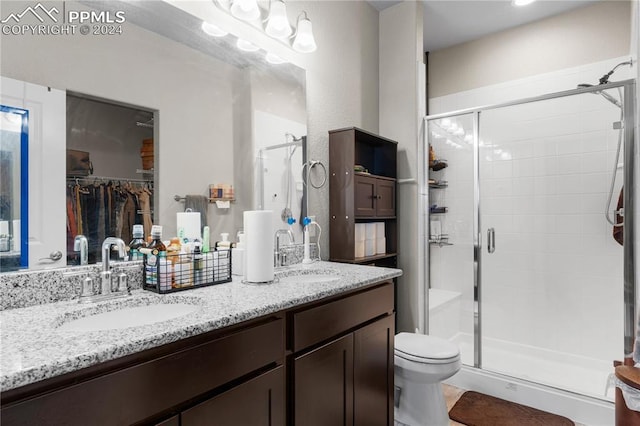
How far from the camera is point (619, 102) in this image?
2.28m

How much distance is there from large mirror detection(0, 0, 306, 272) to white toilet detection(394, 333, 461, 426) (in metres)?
1.04

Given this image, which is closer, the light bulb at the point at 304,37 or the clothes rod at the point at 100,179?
the clothes rod at the point at 100,179

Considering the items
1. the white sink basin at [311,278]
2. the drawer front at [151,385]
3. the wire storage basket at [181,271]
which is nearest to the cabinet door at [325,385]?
the drawer front at [151,385]

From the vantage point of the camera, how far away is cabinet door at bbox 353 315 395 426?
5.09ft

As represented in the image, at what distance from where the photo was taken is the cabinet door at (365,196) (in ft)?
7.41

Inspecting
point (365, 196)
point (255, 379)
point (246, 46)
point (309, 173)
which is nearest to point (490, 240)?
point (365, 196)

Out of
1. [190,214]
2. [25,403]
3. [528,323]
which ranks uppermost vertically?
[190,214]

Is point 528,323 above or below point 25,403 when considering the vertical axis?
below

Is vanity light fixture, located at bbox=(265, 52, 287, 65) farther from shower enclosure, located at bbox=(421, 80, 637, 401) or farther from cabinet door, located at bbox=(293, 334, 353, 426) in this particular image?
cabinet door, located at bbox=(293, 334, 353, 426)

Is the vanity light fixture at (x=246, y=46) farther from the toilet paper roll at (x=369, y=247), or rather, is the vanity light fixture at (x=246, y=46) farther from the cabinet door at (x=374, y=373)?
the cabinet door at (x=374, y=373)

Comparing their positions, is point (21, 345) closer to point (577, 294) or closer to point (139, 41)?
point (139, 41)

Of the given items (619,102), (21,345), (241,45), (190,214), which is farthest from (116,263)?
(619,102)

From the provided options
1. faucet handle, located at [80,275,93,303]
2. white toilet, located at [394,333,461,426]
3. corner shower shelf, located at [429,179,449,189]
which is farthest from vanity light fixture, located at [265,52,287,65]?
white toilet, located at [394,333,461,426]

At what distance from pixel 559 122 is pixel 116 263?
9.92 ft
